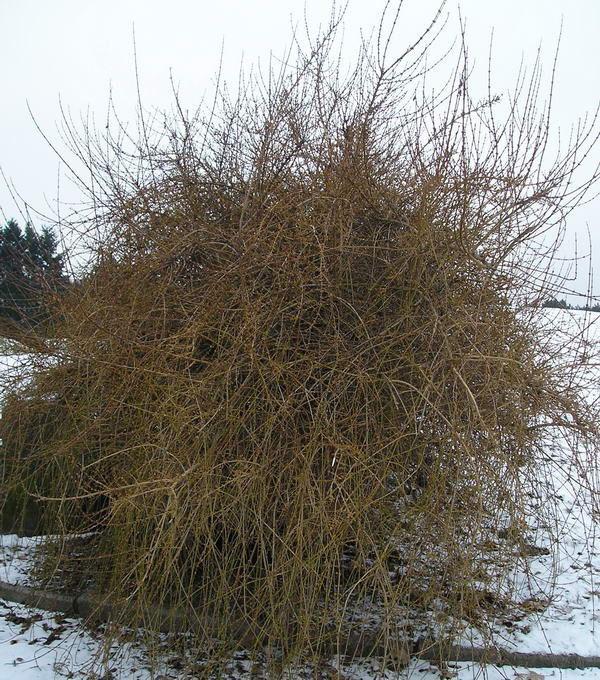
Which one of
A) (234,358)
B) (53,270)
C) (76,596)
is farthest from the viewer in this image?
(53,270)

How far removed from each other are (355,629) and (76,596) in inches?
60.2

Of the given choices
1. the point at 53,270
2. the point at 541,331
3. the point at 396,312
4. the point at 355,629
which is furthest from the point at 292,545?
the point at 53,270

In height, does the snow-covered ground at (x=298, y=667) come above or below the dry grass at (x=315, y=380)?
below

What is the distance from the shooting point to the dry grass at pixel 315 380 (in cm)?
250

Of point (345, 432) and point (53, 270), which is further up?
point (53, 270)

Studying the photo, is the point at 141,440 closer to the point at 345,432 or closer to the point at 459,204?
the point at 345,432

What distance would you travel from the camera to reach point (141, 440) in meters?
2.85

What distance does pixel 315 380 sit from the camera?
274 centimetres

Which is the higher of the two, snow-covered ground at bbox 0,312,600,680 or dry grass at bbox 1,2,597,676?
dry grass at bbox 1,2,597,676

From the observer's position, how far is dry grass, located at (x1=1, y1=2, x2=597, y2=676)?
2.50m

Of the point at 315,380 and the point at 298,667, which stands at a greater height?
the point at 315,380

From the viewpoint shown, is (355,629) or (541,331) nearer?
(355,629)

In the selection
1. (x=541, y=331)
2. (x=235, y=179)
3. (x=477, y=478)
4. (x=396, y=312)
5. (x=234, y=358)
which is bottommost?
(x=477, y=478)

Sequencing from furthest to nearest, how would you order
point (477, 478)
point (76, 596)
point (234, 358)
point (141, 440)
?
point (76, 596) < point (141, 440) < point (234, 358) < point (477, 478)
